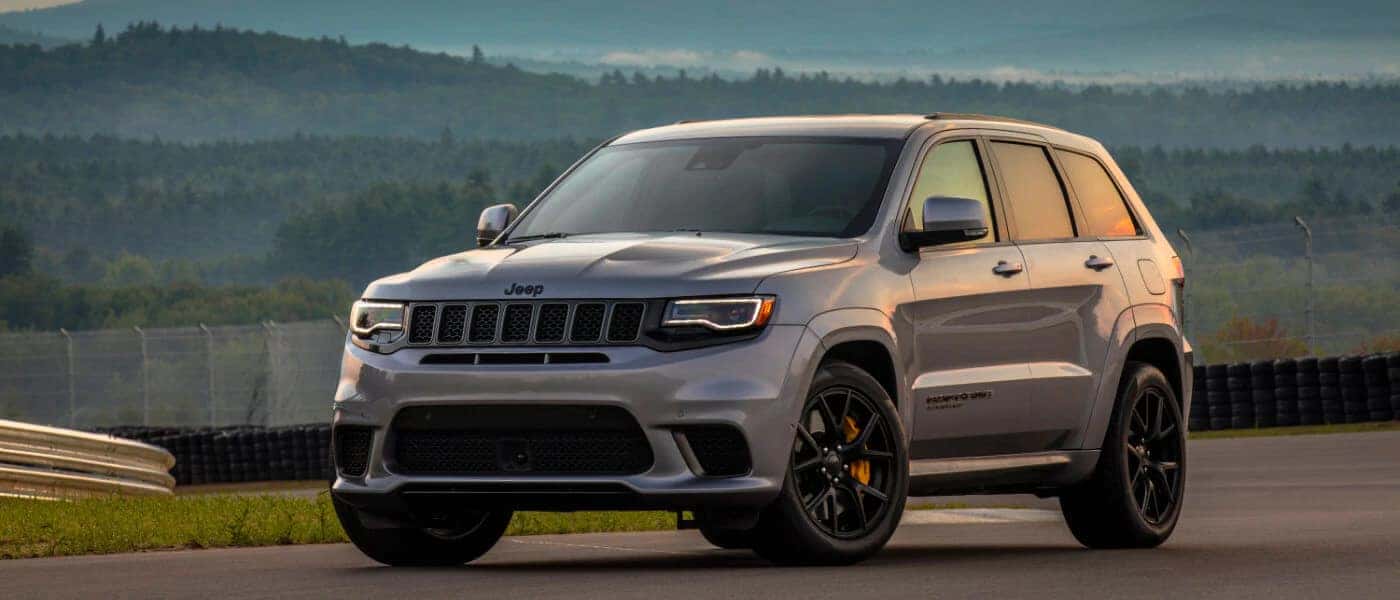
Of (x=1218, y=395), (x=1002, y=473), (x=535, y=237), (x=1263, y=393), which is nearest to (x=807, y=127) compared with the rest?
(x=535, y=237)

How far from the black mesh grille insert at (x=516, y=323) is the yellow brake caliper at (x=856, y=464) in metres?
1.33

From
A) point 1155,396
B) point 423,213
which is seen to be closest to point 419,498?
point 1155,396

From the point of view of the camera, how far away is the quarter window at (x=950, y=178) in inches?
420

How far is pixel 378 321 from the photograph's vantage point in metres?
9.96

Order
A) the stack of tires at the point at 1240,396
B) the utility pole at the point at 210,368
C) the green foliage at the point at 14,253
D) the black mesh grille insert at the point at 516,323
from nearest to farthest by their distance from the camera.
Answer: the black mesh grille insert at the point at 516,323 < the stack of tires at the point at 1240,396 < the utility pole at the point at 210,368 < the green foliage at the point at 14,253

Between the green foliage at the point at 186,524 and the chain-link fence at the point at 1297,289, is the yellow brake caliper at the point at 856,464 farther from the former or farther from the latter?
the chain-link fence at the point at 1297,289

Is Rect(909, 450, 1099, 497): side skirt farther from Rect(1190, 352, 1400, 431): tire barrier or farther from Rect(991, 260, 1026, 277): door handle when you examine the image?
Rect(1190, 352, 1400, 431): tire barrier

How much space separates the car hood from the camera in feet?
31.0

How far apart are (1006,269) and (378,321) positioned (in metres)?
2.80

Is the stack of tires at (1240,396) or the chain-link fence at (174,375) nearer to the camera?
the stack of tires at (1240,396)

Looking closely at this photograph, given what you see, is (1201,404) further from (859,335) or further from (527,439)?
(527,439)

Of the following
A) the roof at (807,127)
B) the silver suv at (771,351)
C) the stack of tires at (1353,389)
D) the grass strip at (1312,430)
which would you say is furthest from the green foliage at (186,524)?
the grass strip at (1312,430)

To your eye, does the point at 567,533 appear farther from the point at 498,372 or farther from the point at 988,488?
the point at 498,372

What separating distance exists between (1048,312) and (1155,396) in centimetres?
125
